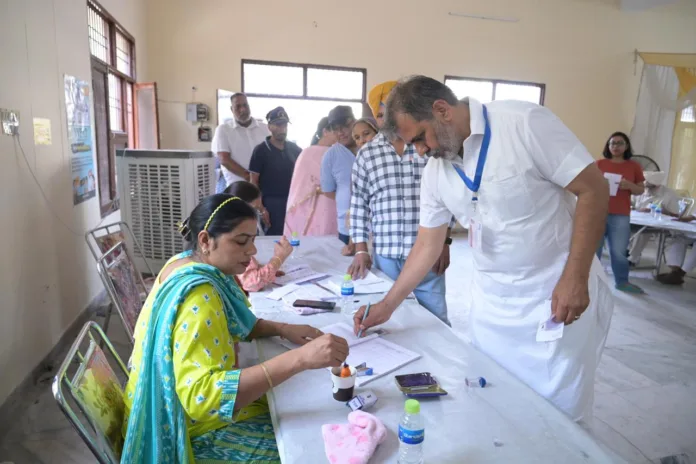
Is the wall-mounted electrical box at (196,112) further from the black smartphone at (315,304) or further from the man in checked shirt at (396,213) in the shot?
the black smartphone at (315,304)

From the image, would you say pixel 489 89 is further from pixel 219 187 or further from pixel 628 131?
pixel 219 187

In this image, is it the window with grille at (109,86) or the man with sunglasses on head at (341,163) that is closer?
the man with sunglasses on head at (341,163)

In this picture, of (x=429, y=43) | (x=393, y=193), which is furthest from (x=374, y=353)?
(x=429, y=43)

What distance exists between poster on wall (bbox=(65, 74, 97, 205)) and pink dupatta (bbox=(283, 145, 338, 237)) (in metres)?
1.51

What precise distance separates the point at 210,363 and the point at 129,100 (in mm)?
5320

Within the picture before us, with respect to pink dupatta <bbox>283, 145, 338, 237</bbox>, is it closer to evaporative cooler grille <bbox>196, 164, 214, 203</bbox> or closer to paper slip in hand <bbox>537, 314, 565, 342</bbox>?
evaporative cooler grille <bbox>196, 164, 214, 203</bbox>

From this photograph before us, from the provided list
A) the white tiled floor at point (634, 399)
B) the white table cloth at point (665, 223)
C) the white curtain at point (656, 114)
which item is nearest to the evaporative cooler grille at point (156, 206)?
the white tiled floor at point (634, 399)

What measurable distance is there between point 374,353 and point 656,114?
8.75m

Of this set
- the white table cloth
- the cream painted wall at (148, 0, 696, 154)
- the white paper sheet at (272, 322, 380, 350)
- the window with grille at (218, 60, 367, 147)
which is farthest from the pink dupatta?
the cream painted wall at (148, 0, 696, 154)

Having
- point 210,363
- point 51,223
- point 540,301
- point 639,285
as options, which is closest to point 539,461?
point 540,301

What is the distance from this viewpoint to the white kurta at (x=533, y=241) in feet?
4.25

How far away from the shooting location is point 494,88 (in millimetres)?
7410

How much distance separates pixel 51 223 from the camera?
2715 millimetres

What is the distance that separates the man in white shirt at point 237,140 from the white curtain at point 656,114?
690 centimetres
